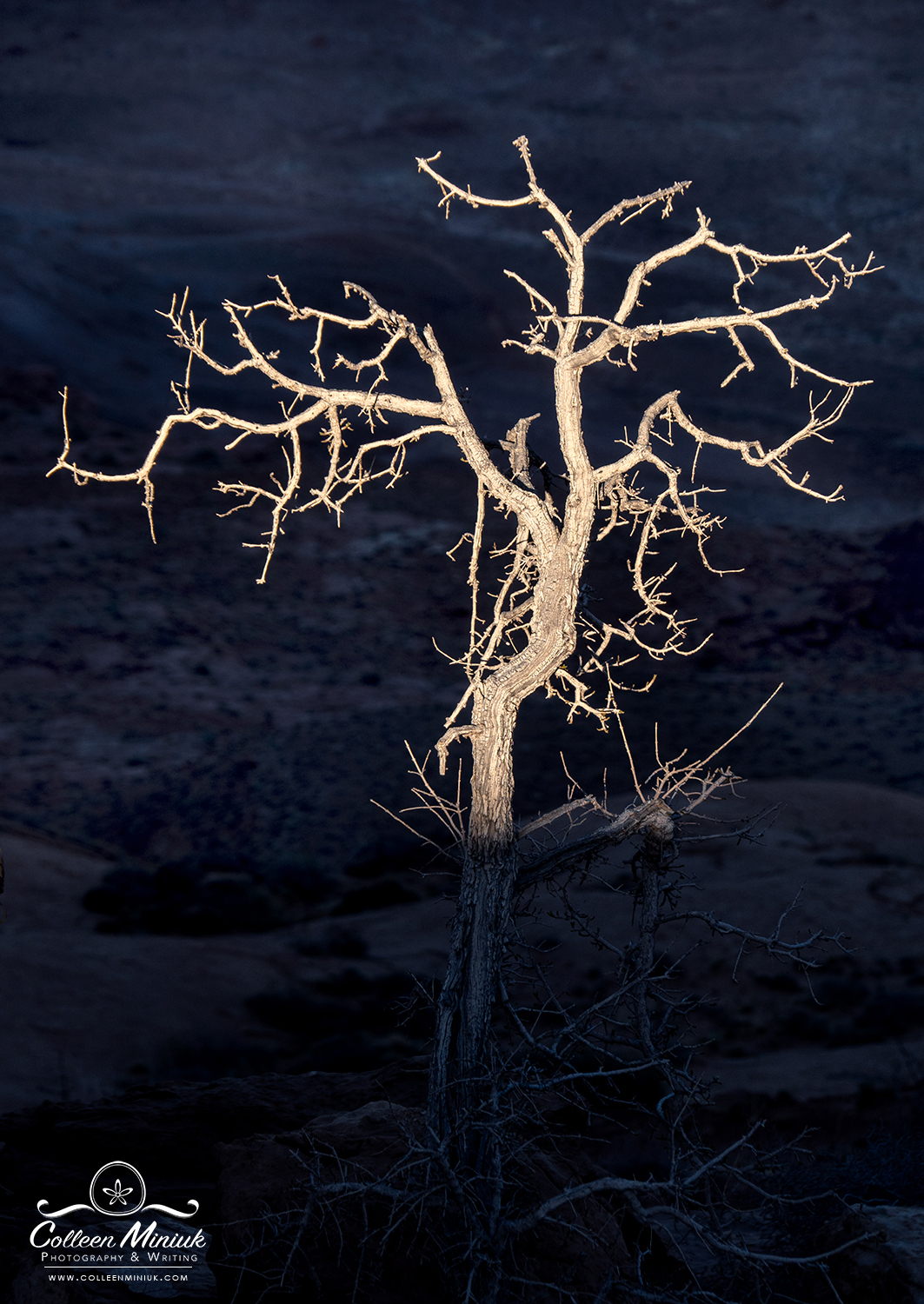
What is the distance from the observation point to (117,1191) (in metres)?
5.03

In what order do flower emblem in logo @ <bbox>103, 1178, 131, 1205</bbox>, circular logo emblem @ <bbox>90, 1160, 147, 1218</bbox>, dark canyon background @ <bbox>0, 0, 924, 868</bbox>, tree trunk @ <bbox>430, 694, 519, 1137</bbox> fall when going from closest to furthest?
tree trunk @ <bbox>430, 694, 519, 1137</bbox>, circular logo emblem @ <bbox>90, 1160, 147, 1218</bbox>, flower emblem in logo @ <bbox>103, 1178, 131, 1205</bbox>, dark canyon background @ <bbox>0, 0, 924, 868</bbox>

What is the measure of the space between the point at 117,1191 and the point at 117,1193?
38mm

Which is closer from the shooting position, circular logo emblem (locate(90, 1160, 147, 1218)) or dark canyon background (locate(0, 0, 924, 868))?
circular logo emblem (locate(90, 1160, 147, 1218))

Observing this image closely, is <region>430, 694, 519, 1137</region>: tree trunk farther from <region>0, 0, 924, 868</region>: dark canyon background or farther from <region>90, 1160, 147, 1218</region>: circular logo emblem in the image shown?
<region>0, 0, 924, 868</region>: dark canyon background

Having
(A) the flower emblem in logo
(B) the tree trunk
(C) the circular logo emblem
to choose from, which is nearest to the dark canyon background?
(C) the circular logo emblem

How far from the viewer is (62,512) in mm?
28219

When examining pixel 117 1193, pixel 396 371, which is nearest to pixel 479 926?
pixel 117 1193

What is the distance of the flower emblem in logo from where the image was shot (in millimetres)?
4883

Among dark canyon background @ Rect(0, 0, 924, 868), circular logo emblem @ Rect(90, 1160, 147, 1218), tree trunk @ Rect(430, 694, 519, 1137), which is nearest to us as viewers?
tree trunk @ Rect(430, 694, 519, 1137)

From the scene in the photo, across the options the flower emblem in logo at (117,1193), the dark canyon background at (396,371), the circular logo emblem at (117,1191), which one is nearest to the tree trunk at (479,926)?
the circular logo emblem at (117,1191)

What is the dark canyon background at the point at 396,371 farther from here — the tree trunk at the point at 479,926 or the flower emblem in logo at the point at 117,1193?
the tree trunk at the point at 479,926

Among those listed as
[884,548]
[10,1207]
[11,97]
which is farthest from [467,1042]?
[11,97]

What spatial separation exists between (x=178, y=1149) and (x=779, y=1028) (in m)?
6.93

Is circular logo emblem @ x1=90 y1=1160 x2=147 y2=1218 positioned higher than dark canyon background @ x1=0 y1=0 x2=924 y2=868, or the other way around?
dark canyon background @ x1=0 y1=0 x2=924 y2=868
